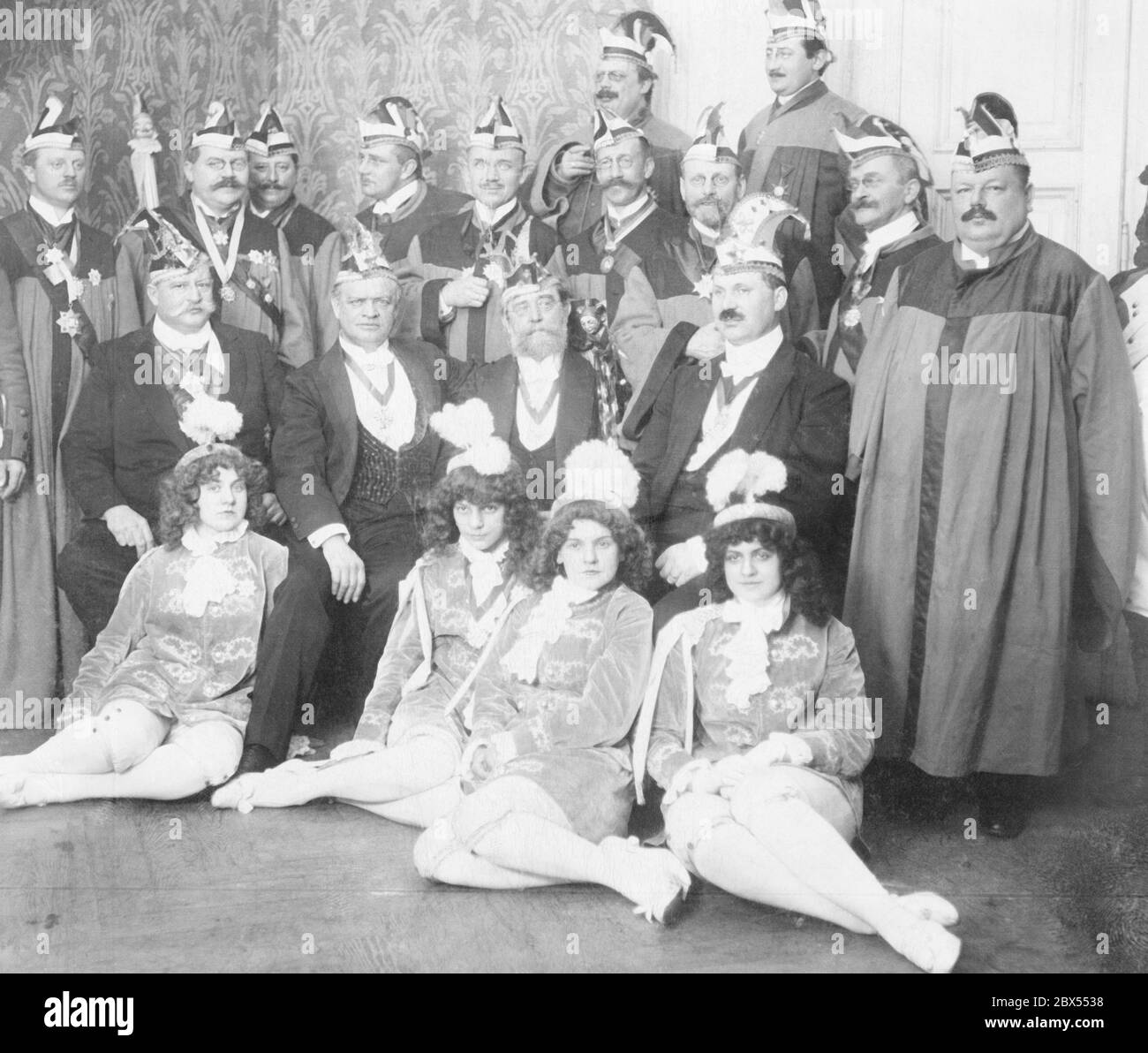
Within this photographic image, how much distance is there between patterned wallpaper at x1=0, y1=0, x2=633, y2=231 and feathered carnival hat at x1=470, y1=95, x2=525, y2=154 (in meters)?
0.04

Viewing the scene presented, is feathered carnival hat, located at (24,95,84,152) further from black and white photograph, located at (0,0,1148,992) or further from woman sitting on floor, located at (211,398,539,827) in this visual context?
woman sitting on floor, located at (211,398,539,827)

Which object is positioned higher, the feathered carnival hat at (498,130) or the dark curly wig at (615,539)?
the feathered carnival hat at (498,130)

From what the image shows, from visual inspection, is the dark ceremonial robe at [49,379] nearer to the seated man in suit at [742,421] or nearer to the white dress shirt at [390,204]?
the white dress shirt at [390,204]

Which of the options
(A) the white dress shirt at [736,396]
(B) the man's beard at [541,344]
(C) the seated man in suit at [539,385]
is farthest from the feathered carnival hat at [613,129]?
(A) the white dress shirt at [736,396]

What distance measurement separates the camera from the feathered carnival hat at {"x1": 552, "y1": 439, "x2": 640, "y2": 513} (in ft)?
15.7

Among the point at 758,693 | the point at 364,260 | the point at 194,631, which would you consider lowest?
the point at 758,693

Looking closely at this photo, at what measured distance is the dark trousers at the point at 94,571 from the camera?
498 centimetres

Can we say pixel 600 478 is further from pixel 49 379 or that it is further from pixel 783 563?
pixel 49 379

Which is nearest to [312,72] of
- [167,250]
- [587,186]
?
[167,250]

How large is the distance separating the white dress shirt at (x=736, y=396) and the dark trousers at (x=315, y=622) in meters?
0.94

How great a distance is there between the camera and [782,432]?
188 inches

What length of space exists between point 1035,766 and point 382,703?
1.97m

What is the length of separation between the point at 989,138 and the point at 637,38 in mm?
1130

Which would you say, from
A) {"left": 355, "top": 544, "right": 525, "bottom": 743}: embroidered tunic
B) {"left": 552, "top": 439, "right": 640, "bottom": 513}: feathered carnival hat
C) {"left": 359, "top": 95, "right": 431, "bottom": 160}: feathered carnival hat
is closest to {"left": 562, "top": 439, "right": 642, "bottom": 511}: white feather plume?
{"left": 552, "top": 439, "right": 640, "bottom": 513}: feathered carnival hat
